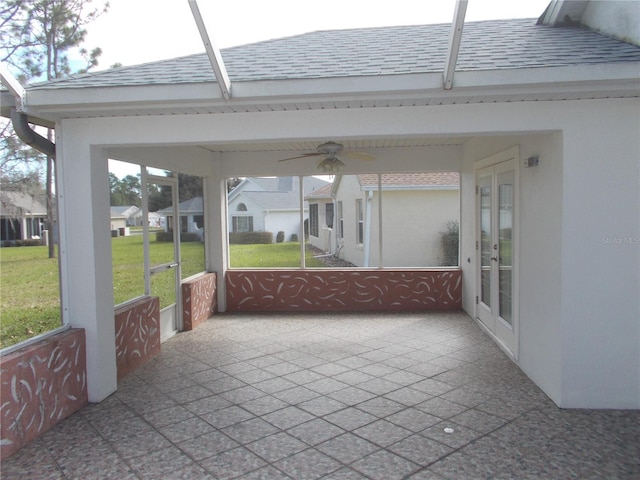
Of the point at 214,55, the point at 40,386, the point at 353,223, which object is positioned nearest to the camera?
the point at 214,55

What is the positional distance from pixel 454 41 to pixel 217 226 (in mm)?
5263

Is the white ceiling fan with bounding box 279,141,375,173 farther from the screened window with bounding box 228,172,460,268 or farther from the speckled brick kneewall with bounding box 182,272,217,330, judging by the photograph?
the speckled brick kneewall with bounding box 182,272,217,330

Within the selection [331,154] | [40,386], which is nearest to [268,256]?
[331,154]

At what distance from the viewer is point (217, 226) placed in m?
7.53

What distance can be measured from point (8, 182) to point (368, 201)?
559 cm

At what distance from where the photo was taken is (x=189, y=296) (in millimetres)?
6445

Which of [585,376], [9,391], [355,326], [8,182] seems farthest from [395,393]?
[8,182]

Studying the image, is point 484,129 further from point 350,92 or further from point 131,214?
point 131,214

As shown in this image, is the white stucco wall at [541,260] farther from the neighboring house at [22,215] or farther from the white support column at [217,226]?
the neighboring house at [22,215]

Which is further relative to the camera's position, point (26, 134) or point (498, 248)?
point (498, 248)

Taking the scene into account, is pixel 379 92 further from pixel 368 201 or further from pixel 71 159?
pixel 368 201

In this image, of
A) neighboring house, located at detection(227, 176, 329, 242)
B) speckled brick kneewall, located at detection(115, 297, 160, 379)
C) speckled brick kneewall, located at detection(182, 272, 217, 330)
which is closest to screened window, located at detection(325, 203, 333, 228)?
neighboring house, located at detection(227, 176, 329, 242)

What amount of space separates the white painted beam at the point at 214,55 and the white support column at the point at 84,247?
→ 4.52 feet

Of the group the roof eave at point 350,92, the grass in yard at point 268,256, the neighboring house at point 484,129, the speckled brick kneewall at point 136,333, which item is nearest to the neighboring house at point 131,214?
the neighboring house at point 484,129
